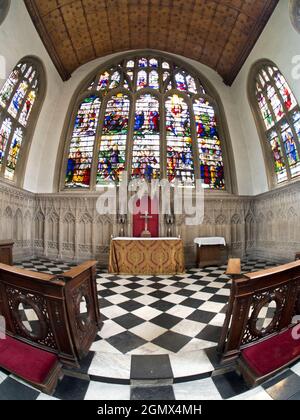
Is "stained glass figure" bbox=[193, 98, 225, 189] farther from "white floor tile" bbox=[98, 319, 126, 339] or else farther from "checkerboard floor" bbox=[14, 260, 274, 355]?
"white floor tile" bbox=[98, 319, 126, 339]

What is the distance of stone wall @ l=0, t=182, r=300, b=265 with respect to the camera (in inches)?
267

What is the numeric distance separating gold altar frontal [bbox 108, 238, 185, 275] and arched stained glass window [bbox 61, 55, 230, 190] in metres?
3.09

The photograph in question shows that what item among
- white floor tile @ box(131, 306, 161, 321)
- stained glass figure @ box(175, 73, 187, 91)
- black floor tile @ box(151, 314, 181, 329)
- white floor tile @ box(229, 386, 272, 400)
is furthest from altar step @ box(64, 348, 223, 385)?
stained glass figure @ box(175, 73, 187, 91)

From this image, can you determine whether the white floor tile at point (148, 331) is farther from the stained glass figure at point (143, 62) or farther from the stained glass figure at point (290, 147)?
the stained glass figure at point (143, 62)

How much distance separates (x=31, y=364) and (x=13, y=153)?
24.4ft

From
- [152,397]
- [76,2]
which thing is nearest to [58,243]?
[152,397]

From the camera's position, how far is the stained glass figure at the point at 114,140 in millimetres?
7625

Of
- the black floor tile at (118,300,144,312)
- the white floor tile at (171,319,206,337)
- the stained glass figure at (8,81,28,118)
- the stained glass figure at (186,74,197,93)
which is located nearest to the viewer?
the white floor tile at (171,319,206,337)

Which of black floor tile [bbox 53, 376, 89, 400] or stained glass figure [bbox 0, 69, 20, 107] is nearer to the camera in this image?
black floor tile [bbox 53, 376, 89, 400]

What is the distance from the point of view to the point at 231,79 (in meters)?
8.16

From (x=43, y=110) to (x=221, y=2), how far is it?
283 inches

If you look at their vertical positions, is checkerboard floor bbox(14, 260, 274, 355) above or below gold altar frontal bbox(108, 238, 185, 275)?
below

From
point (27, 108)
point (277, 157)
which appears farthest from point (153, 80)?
point (277, 157)

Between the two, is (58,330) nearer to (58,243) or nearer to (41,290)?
(41,290)
